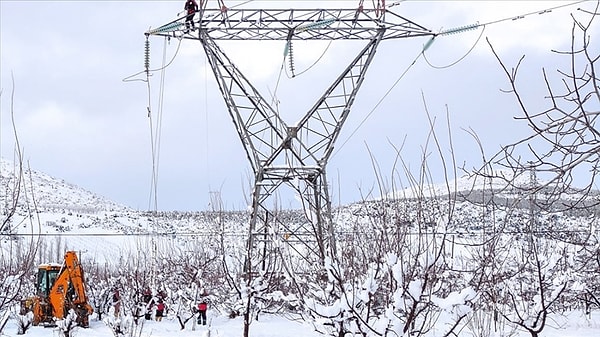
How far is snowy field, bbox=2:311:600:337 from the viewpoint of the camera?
68.0ft

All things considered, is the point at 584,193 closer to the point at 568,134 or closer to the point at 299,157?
the point at 568,134

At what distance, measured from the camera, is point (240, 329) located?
21828 mm

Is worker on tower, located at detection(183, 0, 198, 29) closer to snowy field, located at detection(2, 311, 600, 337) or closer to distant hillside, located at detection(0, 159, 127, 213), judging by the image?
snowy field, located at detection(2, 311, 600, 337)

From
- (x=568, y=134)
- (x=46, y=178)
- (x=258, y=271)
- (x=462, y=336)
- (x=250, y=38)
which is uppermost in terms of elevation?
(x=46, y=178)

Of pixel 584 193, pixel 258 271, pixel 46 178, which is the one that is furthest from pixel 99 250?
pixel 46 178

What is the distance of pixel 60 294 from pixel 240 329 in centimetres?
499

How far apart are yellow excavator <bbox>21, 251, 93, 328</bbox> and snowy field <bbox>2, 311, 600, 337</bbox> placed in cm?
47

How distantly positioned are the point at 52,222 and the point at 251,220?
5053 centimetres

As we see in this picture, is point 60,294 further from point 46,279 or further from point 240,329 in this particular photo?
point 240,329

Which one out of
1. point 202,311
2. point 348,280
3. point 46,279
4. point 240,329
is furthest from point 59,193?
point 348,280

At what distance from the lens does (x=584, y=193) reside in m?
4.56

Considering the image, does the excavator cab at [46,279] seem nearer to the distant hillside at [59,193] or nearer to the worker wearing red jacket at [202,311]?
the worker wearing red jacket at [202,311]

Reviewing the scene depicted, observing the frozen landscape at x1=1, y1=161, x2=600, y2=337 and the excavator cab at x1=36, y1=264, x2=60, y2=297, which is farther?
the excavator cab at x1=36, y1=264, x2=60, y2=297

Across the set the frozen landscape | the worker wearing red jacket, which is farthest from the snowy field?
the worker wearing red jacket
